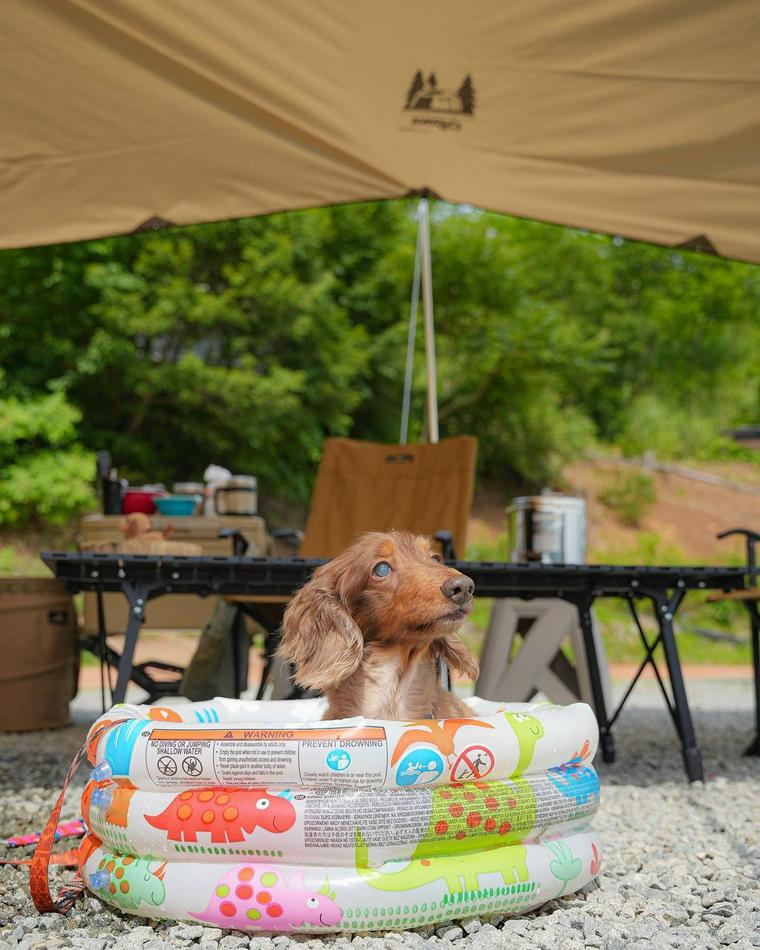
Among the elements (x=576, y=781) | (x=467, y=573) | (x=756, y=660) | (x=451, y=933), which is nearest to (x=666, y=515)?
(x=756, y=660)

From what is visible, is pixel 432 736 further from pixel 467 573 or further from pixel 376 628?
pixel 467 573

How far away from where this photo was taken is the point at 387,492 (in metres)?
6.07

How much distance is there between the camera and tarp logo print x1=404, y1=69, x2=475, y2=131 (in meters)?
4.89

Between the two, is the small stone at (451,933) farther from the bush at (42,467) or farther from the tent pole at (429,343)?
the bush at (42,467)

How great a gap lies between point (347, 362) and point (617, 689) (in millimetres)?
8010

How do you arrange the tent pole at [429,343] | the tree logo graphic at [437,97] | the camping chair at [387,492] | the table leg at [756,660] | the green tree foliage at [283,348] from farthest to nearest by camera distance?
1. the green tree foliage at [283,348]
2. the tent pole at [429,343]
3. the camping chair at [387,492]
4. the table leg at [756,660]
5. the tree logo graphic at [437,97]

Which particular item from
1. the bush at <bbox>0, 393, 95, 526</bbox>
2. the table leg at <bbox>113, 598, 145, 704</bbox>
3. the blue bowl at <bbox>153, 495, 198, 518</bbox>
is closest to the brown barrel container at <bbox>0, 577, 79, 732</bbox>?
the blue bowl at <bbox>153, 495, 198, 518</bbox>

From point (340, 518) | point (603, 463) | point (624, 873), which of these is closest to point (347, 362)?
point (603, 463)

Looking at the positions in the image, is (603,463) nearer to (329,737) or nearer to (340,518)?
(340,518)

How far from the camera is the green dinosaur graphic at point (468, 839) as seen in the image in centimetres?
226

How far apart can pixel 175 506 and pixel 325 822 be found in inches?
141

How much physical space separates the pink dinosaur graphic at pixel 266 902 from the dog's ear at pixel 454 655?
79 cm

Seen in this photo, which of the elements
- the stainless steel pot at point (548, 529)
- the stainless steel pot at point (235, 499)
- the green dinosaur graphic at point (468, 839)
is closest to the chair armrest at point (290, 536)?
the stainless steel pot at point (235, 499)

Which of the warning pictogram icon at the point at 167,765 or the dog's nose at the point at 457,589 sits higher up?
the dog's nose at the point at 457,589
